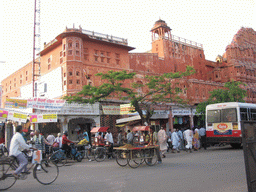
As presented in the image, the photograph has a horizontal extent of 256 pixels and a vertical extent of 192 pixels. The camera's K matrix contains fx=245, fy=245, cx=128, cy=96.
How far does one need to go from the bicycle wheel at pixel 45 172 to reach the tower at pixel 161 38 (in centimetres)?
2872

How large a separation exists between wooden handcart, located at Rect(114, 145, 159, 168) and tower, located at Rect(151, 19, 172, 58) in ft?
82.0

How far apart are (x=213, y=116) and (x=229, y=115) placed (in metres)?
1.21

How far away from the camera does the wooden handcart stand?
10.4 meters

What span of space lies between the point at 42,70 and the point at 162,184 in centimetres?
2531

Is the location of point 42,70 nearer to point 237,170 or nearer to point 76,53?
point 76,53

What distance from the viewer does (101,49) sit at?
26516 mm

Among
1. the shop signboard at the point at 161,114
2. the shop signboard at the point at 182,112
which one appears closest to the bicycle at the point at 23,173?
the shop signboard at the point at 161,114

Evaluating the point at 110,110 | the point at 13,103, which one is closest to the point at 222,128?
the point at 110,110

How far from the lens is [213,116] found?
58.2ft

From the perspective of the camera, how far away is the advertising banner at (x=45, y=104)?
18.8m

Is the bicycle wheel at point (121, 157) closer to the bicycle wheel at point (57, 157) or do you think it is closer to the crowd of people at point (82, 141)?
the crowd of people at point (82, 141)

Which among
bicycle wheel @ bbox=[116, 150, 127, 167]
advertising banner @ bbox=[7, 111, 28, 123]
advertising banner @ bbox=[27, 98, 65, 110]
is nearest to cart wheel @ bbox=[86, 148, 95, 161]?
bicycle wheel @ bbox=[116, 150, 127, 167]

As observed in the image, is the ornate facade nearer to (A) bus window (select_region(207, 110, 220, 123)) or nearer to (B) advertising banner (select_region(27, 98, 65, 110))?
(B) advertising banner (select_region(27, 98, 65, 110))

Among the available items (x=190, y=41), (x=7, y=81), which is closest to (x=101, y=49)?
(x=190, y=41)
